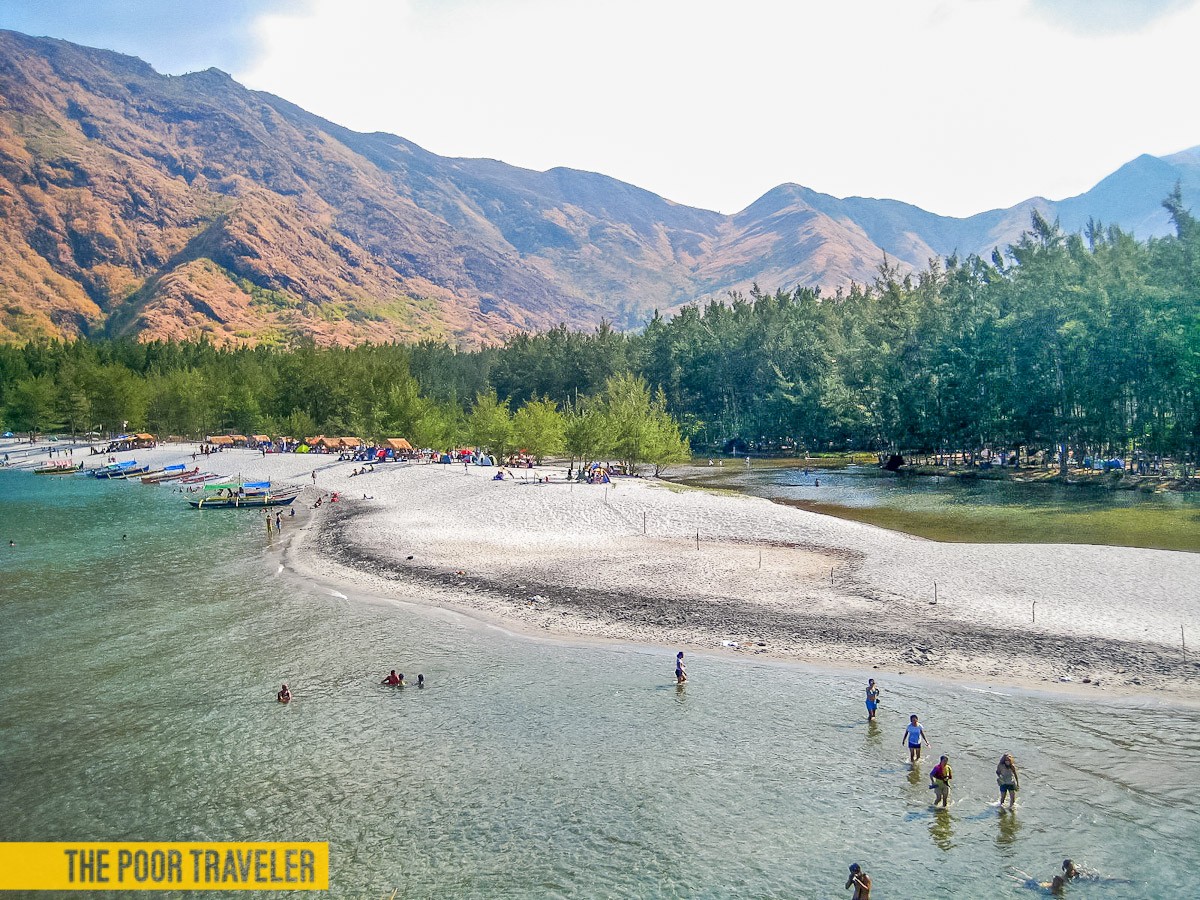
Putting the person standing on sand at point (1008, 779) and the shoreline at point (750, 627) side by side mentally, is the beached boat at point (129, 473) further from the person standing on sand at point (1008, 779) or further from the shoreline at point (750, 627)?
the person standing on sand at point (1008, 779)

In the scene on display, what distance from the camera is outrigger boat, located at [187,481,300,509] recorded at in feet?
293

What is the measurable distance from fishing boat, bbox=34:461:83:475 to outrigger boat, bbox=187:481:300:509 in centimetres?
6037

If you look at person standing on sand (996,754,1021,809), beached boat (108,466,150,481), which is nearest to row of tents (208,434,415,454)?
beached boat (108,466,150,481)

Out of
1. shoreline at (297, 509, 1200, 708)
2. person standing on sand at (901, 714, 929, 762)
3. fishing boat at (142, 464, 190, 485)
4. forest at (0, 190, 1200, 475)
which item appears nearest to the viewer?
person standing on sand at (901, 714, 929, 762)

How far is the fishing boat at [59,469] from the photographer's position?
135 m

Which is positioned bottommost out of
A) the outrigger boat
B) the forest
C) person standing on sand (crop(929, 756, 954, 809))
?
person standing on sand (crop(929, 756, 954, 809))

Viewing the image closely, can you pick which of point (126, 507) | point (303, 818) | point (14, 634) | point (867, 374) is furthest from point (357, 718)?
point (867, 374)

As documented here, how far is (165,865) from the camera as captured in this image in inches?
811

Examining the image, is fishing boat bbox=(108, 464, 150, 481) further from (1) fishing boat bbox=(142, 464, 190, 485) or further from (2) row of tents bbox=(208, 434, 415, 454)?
(2) row of tents bbox=(208, 434, 415, 454)

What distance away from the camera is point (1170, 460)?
92.6m

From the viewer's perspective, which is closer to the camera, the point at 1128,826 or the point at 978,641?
the point at 1128,826

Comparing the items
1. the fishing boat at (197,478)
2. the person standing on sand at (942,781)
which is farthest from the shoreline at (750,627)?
the fishing boat at (197,478)

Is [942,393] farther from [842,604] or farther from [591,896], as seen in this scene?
[591,896]

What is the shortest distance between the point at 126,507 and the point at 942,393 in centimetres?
11061
